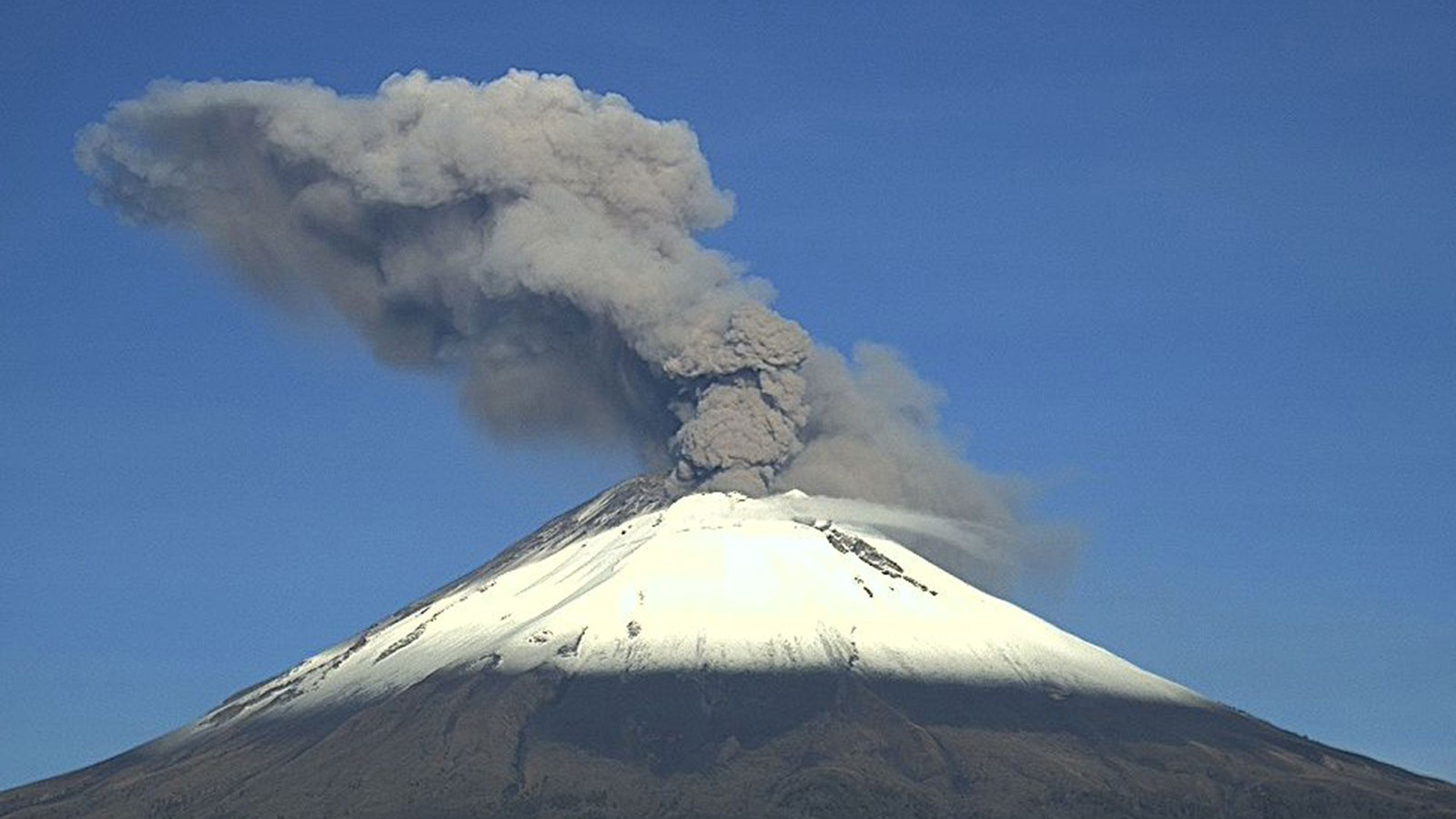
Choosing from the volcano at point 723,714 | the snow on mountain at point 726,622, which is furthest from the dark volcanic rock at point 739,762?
the snow on mountain at point 726,622

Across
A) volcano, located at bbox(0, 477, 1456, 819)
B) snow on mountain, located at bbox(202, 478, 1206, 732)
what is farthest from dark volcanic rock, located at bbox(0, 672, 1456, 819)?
snow on mountain, located at bbox(202, 478, 1206, 732)

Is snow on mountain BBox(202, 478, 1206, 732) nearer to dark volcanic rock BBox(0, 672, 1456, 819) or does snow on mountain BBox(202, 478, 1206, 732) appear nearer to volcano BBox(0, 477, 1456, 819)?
volcano BBox(0, 477, 1456, 819)

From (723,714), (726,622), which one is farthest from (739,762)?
(726,622)

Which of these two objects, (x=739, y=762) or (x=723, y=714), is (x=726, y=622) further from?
(x=739, y=762)

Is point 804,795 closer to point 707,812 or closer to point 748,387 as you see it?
point 707,812

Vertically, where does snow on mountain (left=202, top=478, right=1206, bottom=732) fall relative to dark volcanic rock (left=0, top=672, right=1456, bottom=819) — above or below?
above

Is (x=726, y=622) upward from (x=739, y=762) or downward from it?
upward

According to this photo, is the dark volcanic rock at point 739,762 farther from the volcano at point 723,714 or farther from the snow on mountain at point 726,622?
the snow on mountain at point 726,622
